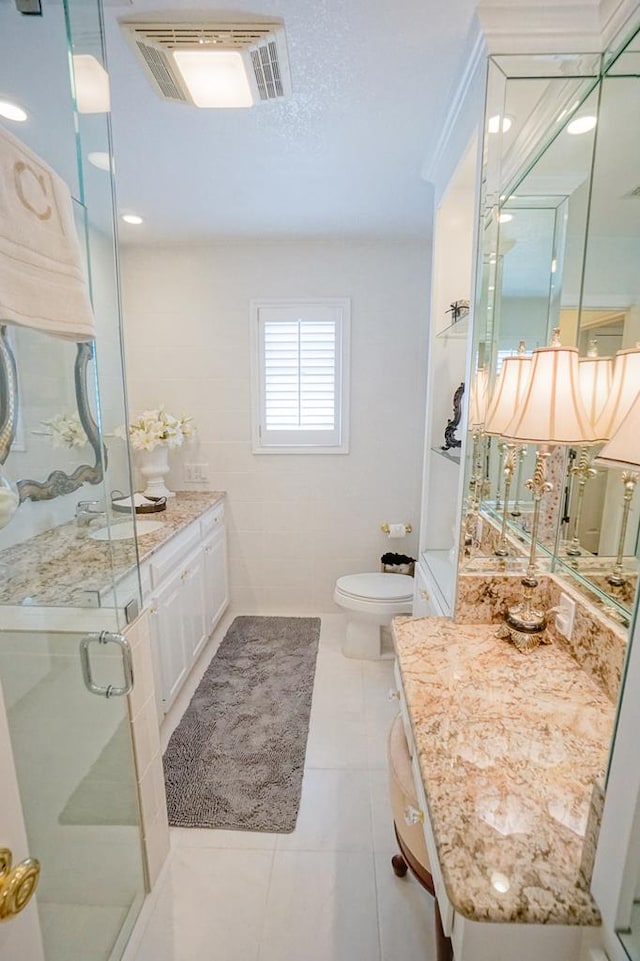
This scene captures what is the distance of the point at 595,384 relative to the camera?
110 cm

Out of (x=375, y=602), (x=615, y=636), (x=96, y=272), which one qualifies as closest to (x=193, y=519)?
(x=375, y=602)

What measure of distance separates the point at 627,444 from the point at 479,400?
0.65 meters

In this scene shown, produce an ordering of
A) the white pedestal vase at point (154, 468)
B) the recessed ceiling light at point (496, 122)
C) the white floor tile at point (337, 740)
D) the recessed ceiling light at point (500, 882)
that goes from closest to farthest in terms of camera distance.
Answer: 1. the recessed ceiling light at point (500, 882)
2. the recessed ceiling light at point (496, 122)
3. the white floor tile at point (337, 740)
4. the white pedestal vase at point (154, 468)

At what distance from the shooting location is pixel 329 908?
4.27 feet

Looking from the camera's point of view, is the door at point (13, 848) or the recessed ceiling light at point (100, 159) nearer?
the door at point (13, 848)

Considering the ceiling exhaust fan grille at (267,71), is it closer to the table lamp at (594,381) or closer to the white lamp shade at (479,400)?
the white lamp shade at (479,400)

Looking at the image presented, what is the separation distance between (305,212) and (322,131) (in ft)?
2.37

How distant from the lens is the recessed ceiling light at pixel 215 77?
123cm

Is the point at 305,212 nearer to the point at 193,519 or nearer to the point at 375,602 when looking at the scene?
the point at 193,519

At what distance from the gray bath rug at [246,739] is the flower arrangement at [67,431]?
1.44 m

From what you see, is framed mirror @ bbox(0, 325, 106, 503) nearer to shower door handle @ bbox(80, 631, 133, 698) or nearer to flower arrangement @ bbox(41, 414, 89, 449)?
flower arrangement @ bbox(41, 414, 89, 449)

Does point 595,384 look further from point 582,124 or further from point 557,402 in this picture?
point 582,124

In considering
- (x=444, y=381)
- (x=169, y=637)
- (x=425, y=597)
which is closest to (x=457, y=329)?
(x=444, y=381)

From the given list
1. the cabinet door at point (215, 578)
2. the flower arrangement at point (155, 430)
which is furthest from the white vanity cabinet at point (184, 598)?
the flower arrangement at point (155, 430)
